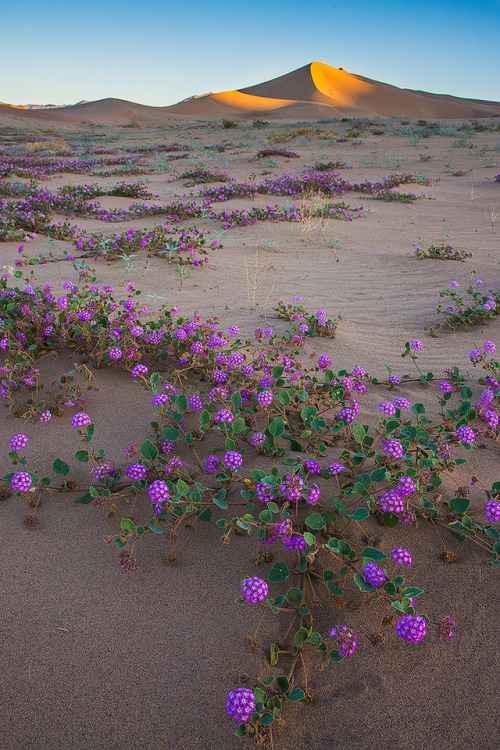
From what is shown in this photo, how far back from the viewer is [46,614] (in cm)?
188

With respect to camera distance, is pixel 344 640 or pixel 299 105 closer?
pixel 344 640

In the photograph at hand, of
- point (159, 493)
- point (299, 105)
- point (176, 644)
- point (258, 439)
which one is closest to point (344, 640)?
point (176, 644)

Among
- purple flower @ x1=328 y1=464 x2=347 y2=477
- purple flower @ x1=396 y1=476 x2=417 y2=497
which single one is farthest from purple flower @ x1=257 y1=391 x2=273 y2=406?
purple flower @ x1=396 y1=476 x2=417 y2=497

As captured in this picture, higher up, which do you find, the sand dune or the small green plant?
the sand dune

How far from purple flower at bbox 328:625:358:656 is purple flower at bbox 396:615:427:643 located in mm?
180

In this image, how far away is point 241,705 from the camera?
1.37 metres

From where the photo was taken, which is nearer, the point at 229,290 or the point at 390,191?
the point at 229,290

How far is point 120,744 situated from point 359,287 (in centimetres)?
572

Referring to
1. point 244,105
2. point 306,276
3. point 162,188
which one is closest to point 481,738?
point 306,276

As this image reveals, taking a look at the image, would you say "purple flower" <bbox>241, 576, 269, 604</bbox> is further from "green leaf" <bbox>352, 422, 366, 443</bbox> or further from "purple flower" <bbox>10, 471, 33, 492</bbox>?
"purple flower" <bbox>10, 471, 33, 492</bbox>

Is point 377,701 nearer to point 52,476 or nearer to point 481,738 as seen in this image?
point 481,738

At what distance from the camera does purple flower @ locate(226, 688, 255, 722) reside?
1362 millimetres

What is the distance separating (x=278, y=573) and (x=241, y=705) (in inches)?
22.2

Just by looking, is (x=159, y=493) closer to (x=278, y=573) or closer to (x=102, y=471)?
(x=102, y=471)
